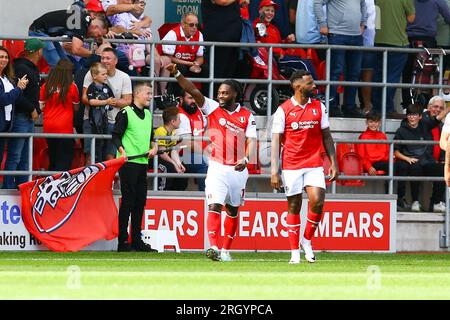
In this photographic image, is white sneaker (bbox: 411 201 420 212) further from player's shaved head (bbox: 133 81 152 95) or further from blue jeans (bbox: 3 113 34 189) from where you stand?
blue jeans (bbox: 3 113 34 189)

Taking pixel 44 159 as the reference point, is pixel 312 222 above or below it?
below

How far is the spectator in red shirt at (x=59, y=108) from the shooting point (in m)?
20.3

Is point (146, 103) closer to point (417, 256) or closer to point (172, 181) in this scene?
point (172, 181)

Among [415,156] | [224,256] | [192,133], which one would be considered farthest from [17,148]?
[415,156]

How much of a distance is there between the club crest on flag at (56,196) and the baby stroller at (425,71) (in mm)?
5974

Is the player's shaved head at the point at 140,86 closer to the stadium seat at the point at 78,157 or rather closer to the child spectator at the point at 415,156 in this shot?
the stadium seat at the point at 78,157

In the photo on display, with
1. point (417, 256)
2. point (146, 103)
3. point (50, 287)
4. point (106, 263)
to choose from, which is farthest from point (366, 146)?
point (50, 287)

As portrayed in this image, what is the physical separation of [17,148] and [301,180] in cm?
484

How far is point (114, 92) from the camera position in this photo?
20.7 meters

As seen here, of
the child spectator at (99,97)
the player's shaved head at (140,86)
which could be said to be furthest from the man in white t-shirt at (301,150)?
the child spectator at (99,97)

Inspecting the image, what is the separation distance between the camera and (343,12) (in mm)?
22359

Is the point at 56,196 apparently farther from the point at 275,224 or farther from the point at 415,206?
the point at 415,206

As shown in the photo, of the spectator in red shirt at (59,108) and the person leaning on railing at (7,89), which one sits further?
the spectator in red shirt at (59,108)
